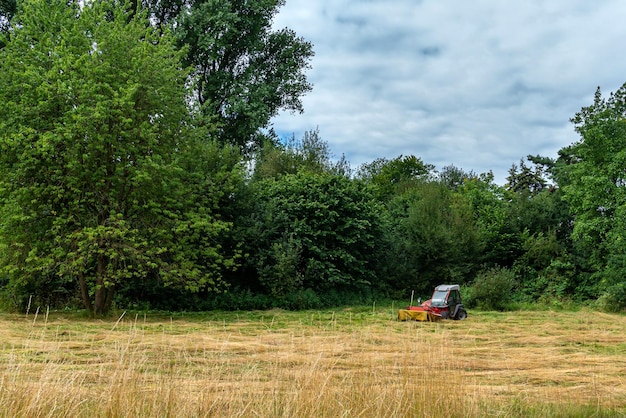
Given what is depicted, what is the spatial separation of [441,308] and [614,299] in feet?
26.6

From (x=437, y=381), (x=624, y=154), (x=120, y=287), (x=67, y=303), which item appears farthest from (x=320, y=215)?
(x=437, y=381)

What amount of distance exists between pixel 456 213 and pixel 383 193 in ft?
34.7

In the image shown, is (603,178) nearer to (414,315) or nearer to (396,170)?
(414,315)

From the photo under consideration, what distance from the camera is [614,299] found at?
1842 centimetres

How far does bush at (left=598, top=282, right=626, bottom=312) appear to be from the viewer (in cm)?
1814

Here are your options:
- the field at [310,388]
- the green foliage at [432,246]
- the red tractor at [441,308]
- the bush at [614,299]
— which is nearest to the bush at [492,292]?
the green foliage at [432,246]

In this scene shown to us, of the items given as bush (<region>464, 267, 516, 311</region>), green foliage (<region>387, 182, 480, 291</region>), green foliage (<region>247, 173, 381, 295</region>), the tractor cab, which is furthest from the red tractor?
green foliage (<region>387, 182, 480, 291</region>)

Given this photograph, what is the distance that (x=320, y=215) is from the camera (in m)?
19.3

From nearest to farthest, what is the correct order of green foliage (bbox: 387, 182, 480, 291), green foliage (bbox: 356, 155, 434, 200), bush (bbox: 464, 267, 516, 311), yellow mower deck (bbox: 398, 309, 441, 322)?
1. yellow mower deck (bbox: 398, 309, 441, 322)
2. bush (bbox: 464, 267, 516, 311)
3. green foliage (bbox: 387, 182, 480, 291)
4. green foliage (bbox: 356, 155, 434, 200)

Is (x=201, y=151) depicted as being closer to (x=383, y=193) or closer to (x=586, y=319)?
(x=586, y=319)

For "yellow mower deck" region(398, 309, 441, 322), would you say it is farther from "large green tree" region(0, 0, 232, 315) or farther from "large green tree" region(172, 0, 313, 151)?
"large green tree" region(172, 0, 313, 151)

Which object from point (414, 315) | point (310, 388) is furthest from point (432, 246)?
point (310, 388)

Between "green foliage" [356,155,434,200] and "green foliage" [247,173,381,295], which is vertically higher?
"green foliage" [356,155,434,200]

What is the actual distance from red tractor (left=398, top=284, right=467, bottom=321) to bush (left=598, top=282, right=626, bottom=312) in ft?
22.1
